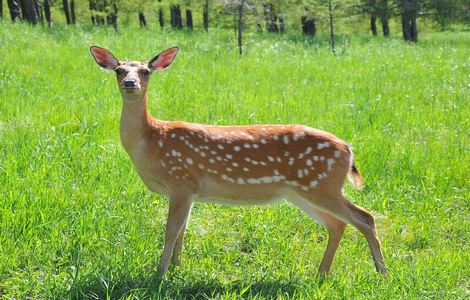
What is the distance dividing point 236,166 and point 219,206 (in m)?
1.26

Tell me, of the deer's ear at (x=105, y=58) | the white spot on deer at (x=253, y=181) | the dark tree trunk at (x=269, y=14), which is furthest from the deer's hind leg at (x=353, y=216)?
the dark tree trunk at (x=269, y=14)

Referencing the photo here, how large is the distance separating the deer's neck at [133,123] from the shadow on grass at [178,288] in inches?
38.7

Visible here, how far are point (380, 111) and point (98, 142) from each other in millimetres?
4133

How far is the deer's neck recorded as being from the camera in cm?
409

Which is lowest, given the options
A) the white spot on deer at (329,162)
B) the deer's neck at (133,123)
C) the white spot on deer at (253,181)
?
the white spot on deer at (253,181)

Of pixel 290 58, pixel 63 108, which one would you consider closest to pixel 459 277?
pixel 63 108

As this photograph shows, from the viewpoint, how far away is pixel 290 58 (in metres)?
14.0

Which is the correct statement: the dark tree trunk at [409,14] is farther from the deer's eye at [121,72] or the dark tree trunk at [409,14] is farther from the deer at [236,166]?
the deer's eye at [121,72]

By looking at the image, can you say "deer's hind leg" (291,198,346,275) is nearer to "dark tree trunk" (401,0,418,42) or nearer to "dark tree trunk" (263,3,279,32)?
"dark tree trunk" (263,3,279,32)

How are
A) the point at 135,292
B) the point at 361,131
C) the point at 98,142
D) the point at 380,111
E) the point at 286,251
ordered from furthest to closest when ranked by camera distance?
1. the point at 380,111
2. the point at 361,131
3. the point at 98,142
4. the point at 286,251
5. the point at 135,292

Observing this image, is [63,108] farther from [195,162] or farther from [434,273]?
[434,273]

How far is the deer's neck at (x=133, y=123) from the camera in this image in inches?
161

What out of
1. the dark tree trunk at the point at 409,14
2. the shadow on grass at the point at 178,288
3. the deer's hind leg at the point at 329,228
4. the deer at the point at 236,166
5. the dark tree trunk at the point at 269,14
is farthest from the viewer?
the dark tree trunk at the point at 409,14

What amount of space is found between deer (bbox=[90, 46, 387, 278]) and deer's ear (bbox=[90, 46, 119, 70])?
0.18 metres
